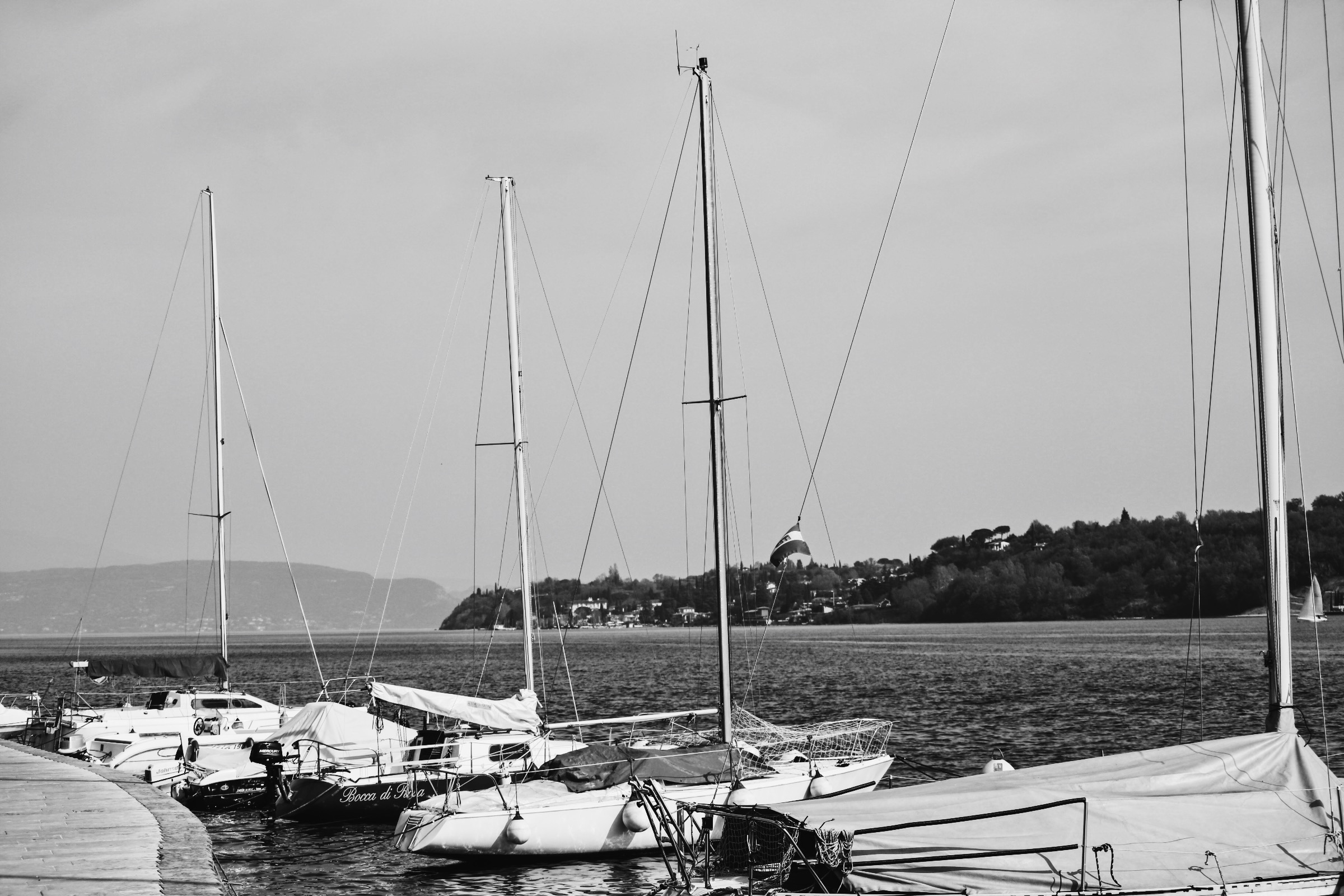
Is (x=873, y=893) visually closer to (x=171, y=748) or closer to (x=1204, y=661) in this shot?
(x=171, y=748)

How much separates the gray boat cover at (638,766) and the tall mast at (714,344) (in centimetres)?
105

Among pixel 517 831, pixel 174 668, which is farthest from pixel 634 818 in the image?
pixel 174 668

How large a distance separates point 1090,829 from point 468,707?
63.3 feet

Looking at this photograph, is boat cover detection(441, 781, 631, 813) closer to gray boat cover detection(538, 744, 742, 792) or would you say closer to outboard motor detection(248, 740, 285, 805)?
gray boat cover detection(538, 744, 742, 792)

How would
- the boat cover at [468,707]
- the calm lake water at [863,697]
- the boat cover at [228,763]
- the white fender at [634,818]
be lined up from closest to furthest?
the white fender at [634,818]
the calm lake water at [863,697]
the boat cover at [228,763]
the boat cover at [468,707]

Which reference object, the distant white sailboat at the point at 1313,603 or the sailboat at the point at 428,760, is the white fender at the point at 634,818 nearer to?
the sailboat at the point at 428,760

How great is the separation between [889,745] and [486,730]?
13708mm

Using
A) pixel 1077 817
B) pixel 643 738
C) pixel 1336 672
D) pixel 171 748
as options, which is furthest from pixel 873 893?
pixel 1336 672

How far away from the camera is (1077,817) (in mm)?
13547

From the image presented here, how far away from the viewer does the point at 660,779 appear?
23.4m

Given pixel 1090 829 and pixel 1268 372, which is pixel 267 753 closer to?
pixel 1090 829

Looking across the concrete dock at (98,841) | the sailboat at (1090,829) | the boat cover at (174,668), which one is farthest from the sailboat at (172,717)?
the sailboat at (1090,829)

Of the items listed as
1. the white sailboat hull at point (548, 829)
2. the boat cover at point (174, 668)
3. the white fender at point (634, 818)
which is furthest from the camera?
the boat cover at point (174, 668)

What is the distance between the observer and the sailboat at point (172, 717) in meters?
33.1
